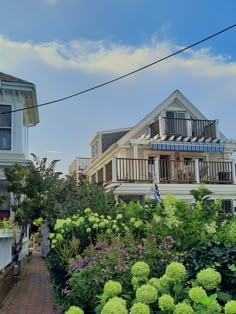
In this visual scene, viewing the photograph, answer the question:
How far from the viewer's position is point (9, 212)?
13.4 m

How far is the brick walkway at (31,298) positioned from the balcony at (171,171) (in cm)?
801

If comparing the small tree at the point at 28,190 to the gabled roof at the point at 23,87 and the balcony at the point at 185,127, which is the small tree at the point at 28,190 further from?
the balcony at the point at 185,127

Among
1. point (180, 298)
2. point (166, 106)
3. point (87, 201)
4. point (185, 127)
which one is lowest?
point (180, 298)

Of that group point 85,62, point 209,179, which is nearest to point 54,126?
point 85,62

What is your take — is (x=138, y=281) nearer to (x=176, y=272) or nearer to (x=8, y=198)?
(x=176, y=272)

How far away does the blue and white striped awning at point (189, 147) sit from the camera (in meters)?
20.7

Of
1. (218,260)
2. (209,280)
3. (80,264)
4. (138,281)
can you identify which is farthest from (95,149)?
(209,280)

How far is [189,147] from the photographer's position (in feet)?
68.9

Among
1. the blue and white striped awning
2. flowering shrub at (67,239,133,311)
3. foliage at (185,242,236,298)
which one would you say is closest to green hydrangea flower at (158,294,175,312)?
foliage at (185,242,236,298)

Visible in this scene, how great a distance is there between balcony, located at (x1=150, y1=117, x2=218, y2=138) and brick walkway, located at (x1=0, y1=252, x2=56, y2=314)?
12.0m

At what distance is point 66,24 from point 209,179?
11693 millimetres

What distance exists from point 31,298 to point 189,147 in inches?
560

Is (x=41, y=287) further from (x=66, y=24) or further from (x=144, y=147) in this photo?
(x=144, y=147)

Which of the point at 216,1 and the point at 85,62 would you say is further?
the point at 85,62
